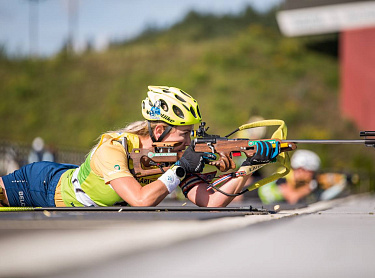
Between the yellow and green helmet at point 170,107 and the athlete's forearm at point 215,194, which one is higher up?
the yellow and green helmet at point 170,107

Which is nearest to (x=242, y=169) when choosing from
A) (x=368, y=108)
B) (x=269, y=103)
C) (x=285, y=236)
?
(x=285, y=236)

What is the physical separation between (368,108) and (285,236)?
2783 cm

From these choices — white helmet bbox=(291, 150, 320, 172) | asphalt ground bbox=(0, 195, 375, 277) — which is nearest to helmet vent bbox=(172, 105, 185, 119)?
asphalt ground bbox=(0, 195, 375, 277)

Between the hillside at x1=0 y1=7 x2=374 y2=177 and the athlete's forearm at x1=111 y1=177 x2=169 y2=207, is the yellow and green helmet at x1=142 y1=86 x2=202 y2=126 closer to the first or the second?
the athlete's forearm at x1=111 y1=177 x2=169 y2=207

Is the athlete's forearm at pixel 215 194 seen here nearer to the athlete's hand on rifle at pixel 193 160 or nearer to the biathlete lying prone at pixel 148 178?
the biathlete lying prone at pixel 148 178


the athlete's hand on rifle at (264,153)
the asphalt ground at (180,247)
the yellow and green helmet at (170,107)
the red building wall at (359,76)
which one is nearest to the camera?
the asphalt ground at (180,247)

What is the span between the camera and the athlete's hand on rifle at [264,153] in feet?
14.2

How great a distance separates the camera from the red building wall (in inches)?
1131

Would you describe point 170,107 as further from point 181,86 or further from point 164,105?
point 181,86

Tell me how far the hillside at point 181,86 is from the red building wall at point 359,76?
4.51 ft

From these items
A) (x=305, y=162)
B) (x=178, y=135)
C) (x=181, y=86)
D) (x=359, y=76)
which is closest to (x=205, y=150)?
(x=178, y=135)

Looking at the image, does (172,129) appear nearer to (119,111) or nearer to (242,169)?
(242,169)

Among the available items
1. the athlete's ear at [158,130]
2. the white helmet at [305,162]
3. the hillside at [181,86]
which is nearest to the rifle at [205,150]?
the athlete's ear at [158,130]

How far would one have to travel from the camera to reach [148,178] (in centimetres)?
472
